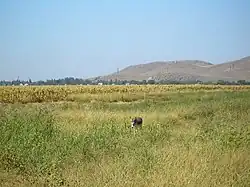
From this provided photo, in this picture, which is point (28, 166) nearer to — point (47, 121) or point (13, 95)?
point (47, 121)

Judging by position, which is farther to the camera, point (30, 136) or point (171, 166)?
point (30, 136)

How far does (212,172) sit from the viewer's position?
6.94m

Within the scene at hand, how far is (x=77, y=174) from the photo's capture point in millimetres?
7156

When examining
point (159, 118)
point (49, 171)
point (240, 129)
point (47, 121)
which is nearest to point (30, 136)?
point (49, 171)

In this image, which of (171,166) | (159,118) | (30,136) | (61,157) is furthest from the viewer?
(159,118)

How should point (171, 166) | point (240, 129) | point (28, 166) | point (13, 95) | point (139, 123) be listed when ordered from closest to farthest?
1. point (171, 166)
2. point (28, 166)
3. point (240, 129)
4. point (139, 123)
5. point (13, 95)

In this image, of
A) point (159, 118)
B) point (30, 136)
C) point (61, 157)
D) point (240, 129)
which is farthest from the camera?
point (159, 118)

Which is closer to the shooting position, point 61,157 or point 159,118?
point 61,157

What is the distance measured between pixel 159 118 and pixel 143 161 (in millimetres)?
10860

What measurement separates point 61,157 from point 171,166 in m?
2.33

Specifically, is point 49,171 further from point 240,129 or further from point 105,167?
point 240,129

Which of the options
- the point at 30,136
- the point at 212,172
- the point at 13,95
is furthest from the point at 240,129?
the point at 13,95

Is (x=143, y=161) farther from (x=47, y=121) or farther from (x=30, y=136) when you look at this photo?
(x=47, y=121)

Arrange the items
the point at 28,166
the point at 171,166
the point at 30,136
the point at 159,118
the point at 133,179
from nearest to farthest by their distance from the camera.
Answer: the point at 133,179, the point at 171,166, the point at 28,166, the point at 30,136, the point at 159,118
